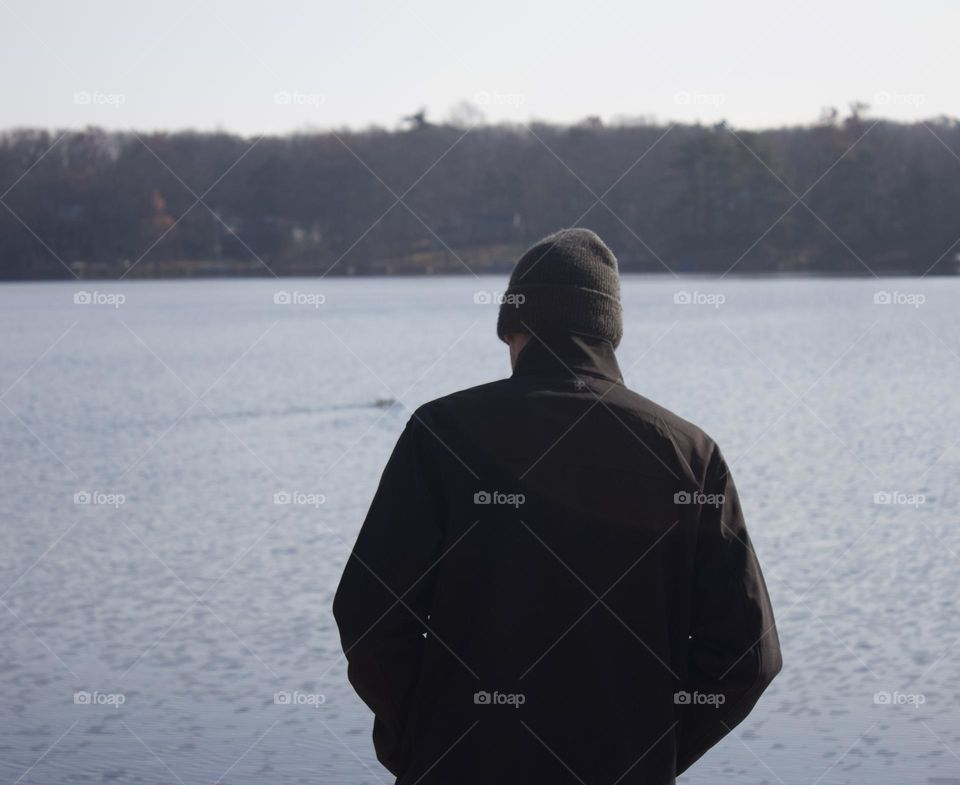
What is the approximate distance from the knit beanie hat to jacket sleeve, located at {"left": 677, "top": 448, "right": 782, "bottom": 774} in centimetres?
31

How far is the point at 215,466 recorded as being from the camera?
44.9 ft

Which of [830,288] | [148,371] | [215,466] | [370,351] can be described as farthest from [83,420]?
[830,288]

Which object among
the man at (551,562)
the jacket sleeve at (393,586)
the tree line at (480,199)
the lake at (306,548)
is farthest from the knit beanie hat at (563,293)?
the tree line at (480,199)

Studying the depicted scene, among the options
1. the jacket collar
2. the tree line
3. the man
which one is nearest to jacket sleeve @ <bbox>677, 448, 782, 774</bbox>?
the man

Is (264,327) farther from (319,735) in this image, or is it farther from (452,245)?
(452,245)

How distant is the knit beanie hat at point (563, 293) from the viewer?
226 cm

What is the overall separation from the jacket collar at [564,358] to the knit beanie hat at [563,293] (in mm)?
17

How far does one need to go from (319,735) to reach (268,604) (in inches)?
89.8

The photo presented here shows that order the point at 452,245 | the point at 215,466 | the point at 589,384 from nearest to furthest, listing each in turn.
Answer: the point at 589,384 → the point at 215,466 → the point at 452,245

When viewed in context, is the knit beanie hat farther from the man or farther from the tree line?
the tree line

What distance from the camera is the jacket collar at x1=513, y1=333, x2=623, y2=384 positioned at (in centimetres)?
223

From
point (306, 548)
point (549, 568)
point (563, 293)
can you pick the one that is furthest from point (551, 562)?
point (306, 548)

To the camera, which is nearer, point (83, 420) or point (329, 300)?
point (83, 420)

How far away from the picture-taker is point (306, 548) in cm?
947
